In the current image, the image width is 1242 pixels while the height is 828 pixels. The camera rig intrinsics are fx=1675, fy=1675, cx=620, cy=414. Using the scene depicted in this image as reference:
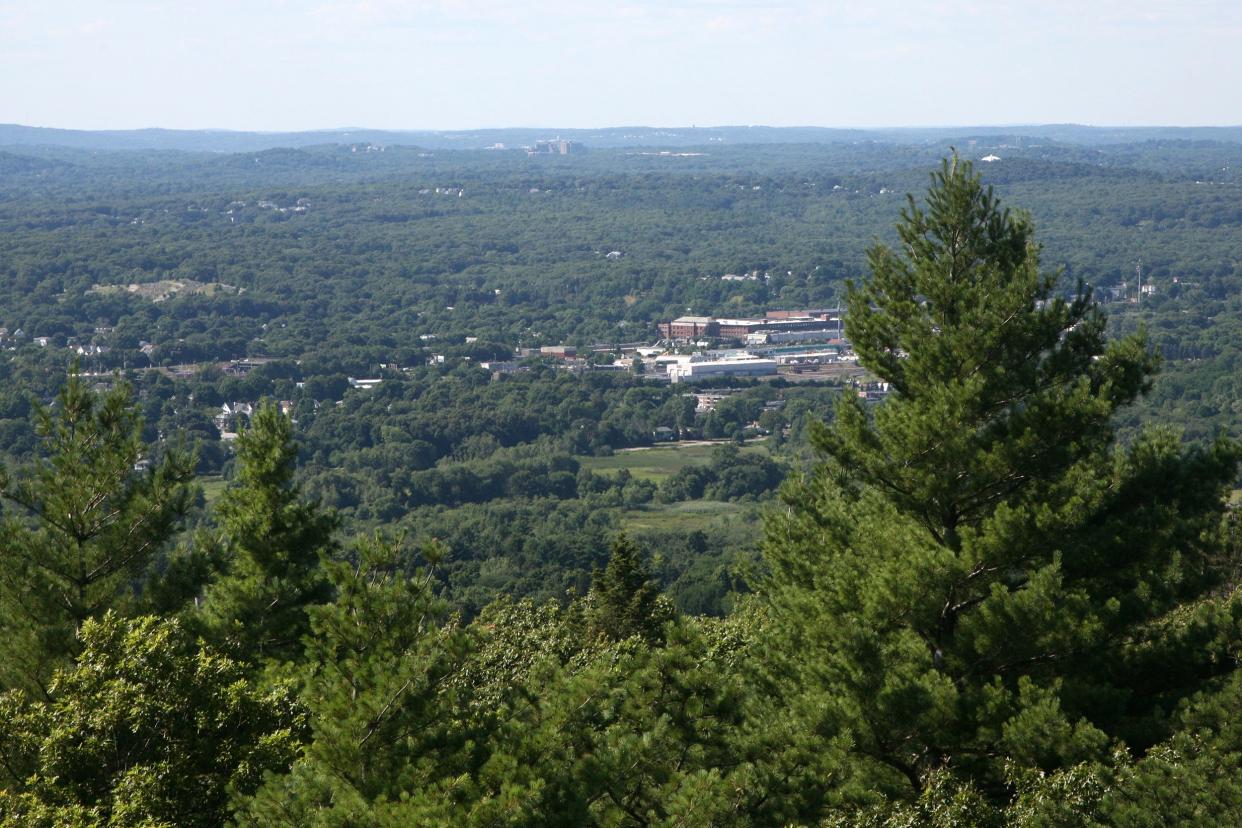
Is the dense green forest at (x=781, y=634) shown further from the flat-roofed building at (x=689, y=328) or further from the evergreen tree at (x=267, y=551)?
the flat-roofed building at (x=689, y=328)

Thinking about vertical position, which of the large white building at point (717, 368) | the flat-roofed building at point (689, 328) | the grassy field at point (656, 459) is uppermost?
the grassy field at point (656, 459)

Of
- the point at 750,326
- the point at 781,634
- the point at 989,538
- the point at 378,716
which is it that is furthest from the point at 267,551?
Answer: the point at 750,326

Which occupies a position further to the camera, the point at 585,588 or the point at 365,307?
the point at 365,307

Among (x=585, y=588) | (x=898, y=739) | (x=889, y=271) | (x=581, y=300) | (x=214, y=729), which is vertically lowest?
(x=581, y=300)

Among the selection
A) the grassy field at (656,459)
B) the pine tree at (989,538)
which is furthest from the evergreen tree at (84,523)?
the grassy field at (656,459)

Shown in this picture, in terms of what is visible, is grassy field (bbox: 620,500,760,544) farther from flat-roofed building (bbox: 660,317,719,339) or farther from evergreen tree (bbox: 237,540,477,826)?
flat-roofed building (bbox: 660,317,719,339)

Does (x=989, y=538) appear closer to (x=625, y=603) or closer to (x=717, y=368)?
(x=625, y=603)

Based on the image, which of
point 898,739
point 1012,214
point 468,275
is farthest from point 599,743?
point 468,275

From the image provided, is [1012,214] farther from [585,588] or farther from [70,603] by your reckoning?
[585,588]

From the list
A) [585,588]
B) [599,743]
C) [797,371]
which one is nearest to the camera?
[599,743]
